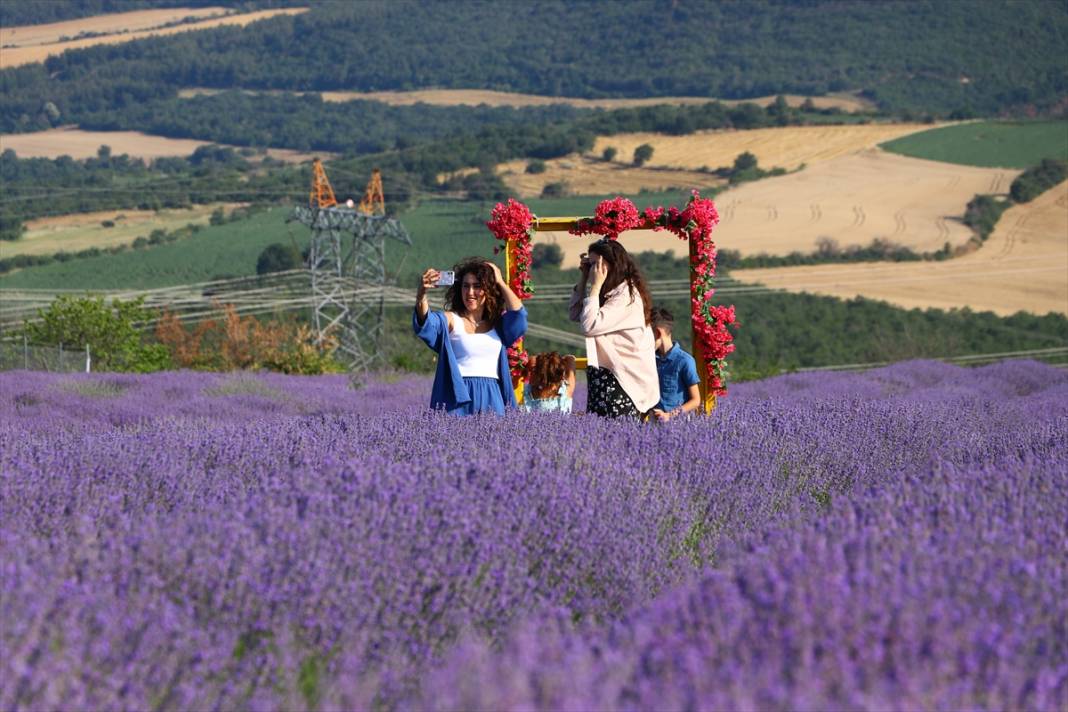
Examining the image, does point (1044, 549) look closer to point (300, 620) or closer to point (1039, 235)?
point (300, 620)

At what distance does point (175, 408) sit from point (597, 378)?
4.47 meters

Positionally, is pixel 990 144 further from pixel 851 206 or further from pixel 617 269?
pixel 617 269

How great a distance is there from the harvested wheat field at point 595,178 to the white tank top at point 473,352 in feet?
196

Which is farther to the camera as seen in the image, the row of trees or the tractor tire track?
the tractor tire track

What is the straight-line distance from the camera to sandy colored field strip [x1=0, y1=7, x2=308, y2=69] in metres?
152

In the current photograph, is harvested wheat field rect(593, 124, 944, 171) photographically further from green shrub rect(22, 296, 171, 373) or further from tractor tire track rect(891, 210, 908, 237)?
green shrub rect(22, 296, 171, 373)

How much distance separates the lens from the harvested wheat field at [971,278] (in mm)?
48625

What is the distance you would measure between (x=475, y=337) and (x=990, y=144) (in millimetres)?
75391

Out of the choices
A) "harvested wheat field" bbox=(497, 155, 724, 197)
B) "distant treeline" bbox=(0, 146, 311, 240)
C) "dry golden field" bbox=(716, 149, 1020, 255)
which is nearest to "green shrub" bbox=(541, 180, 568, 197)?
"harvested wheat field" bbox=(497, 155, 724, 197)

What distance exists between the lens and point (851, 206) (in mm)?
62938

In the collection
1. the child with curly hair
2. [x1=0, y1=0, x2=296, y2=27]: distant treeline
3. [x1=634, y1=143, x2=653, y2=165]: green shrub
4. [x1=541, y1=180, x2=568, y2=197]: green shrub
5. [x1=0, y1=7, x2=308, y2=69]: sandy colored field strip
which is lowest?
[x1=541, y1=180, x2=568, y2=197]: green shrub

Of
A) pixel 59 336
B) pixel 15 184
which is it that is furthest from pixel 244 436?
pixel 15 184

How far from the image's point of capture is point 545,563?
3248 millimetres

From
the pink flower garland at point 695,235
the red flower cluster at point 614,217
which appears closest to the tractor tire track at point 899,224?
the pink flower garland at point 695,235
